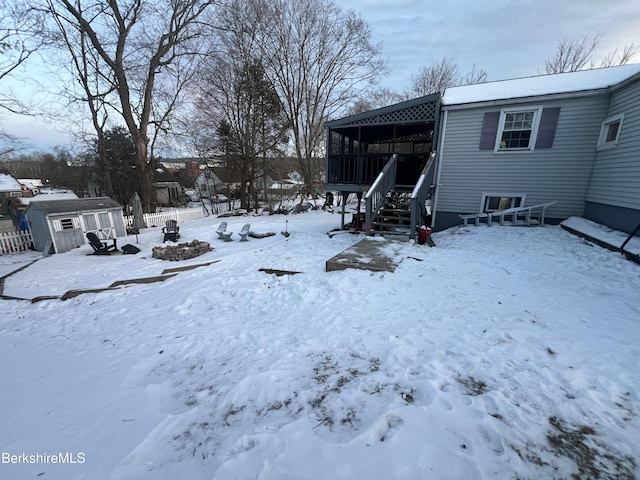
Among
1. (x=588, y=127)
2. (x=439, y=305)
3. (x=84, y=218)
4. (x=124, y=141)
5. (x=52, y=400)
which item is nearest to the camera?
(x=52, y=400)

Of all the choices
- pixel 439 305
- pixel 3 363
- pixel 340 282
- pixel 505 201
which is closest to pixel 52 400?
pixel 3 363

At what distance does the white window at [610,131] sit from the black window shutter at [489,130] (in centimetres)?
262

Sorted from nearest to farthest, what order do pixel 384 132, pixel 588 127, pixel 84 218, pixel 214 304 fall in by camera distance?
pixel 214 304 → pixel 588 127 → pixel 384 132 → pixel 84 218

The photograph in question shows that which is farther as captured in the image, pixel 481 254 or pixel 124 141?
pixel 124 141

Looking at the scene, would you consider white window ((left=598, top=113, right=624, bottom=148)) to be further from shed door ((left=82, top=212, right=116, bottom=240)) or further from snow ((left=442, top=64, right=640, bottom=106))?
shed door ((left=82, top=212, right=116, bottom=240))

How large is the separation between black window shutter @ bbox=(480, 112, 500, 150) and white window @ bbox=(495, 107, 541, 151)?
111 mm

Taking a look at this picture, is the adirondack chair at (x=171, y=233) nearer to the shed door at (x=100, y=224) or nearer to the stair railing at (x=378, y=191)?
the shed door at (x=100, y=224)

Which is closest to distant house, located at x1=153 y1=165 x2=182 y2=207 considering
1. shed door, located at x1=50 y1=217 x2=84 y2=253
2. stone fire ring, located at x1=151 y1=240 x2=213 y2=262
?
shed door, located at x1=50 y1=217 x2=84 y2=253

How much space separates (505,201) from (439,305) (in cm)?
765

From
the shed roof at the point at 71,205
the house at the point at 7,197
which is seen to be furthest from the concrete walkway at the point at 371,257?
the house at the point at 7,197

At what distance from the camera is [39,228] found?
37.6 ft

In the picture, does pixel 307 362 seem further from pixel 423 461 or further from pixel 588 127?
pixel 588 127

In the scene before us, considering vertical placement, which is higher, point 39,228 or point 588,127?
point 588,127

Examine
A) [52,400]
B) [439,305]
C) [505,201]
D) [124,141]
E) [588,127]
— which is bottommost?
[52,400]
